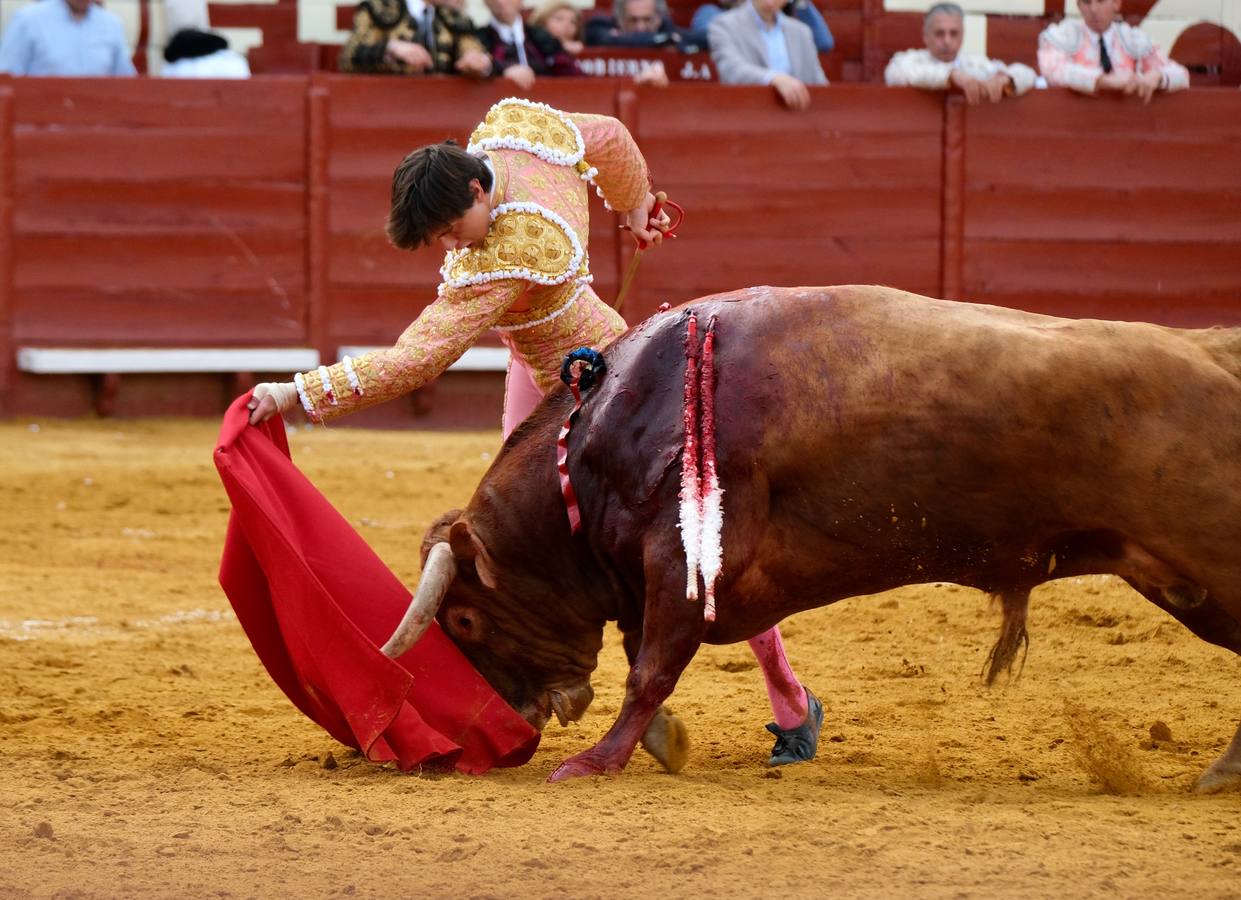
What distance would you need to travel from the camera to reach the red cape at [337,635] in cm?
336

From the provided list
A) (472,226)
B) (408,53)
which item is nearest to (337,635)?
(472,226)

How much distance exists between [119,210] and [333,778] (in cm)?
590

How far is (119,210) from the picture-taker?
28.2 feet

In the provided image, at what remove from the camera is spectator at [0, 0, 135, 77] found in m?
8.46

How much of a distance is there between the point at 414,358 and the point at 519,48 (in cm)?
555

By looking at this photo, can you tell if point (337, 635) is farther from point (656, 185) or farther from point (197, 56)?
point (197, 56)

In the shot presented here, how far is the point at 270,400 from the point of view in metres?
3.41

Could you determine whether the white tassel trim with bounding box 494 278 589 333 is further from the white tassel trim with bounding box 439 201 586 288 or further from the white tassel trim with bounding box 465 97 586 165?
the white tassel trim with bounding box 465 97 586 165

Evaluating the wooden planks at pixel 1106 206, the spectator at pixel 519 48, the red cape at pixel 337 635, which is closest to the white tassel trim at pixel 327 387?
the red cape at pixel 337 635

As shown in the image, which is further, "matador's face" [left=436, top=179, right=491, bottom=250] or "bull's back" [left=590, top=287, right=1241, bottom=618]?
"matador's face" [left=436, top=179, right=491, bottom=250]

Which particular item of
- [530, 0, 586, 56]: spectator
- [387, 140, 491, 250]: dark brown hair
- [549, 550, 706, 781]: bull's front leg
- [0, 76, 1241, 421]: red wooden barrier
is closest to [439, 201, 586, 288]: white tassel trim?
[387, 140, 491, 250]: dark brown hair

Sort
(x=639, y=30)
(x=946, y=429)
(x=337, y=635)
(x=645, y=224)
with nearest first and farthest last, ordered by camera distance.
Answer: (x=946, y=429) → (x=337, y=635) → (x=645, y=224) → (x=639, y=30)

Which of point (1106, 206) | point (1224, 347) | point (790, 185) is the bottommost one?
point (1106, 206)

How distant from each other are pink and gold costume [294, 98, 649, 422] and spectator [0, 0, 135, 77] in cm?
549
